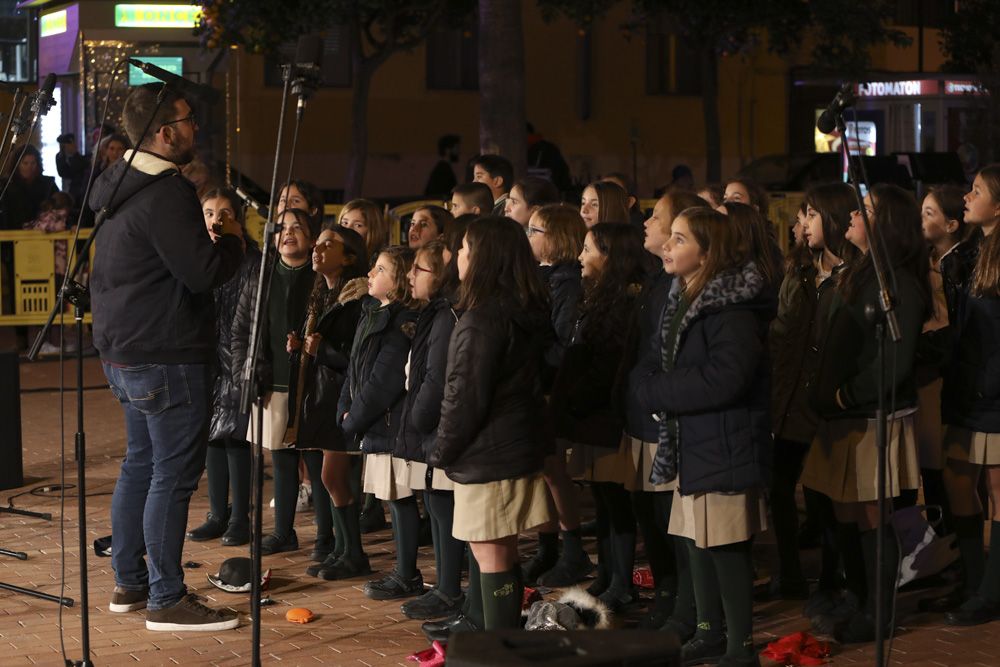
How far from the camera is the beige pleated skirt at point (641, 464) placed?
22.4ft

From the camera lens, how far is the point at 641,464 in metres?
6.94

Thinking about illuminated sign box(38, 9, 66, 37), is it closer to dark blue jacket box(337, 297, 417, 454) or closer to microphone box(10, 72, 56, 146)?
microphone box(10, 72, 56, 146)

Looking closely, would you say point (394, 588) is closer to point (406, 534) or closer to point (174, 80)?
point (406, 534)

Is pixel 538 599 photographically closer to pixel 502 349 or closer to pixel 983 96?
pixel 502 349

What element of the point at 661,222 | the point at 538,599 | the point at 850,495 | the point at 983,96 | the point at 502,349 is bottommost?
the point at 538,599

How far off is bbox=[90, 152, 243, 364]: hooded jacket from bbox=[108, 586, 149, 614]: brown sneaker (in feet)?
3.70

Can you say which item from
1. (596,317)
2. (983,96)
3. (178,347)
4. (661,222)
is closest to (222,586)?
(178,347)

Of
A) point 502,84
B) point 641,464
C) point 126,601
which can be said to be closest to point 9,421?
point 126,601

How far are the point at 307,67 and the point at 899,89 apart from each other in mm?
28950

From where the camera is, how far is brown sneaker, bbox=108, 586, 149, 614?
23.5ft

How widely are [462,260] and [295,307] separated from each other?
2.32 meters

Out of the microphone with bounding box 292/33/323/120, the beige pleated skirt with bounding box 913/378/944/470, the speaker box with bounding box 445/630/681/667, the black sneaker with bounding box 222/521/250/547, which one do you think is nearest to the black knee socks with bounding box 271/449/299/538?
the black sneaker with bounding box 222/521/250/547

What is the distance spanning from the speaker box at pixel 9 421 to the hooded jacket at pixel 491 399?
4.86m

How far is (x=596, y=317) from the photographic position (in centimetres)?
705
